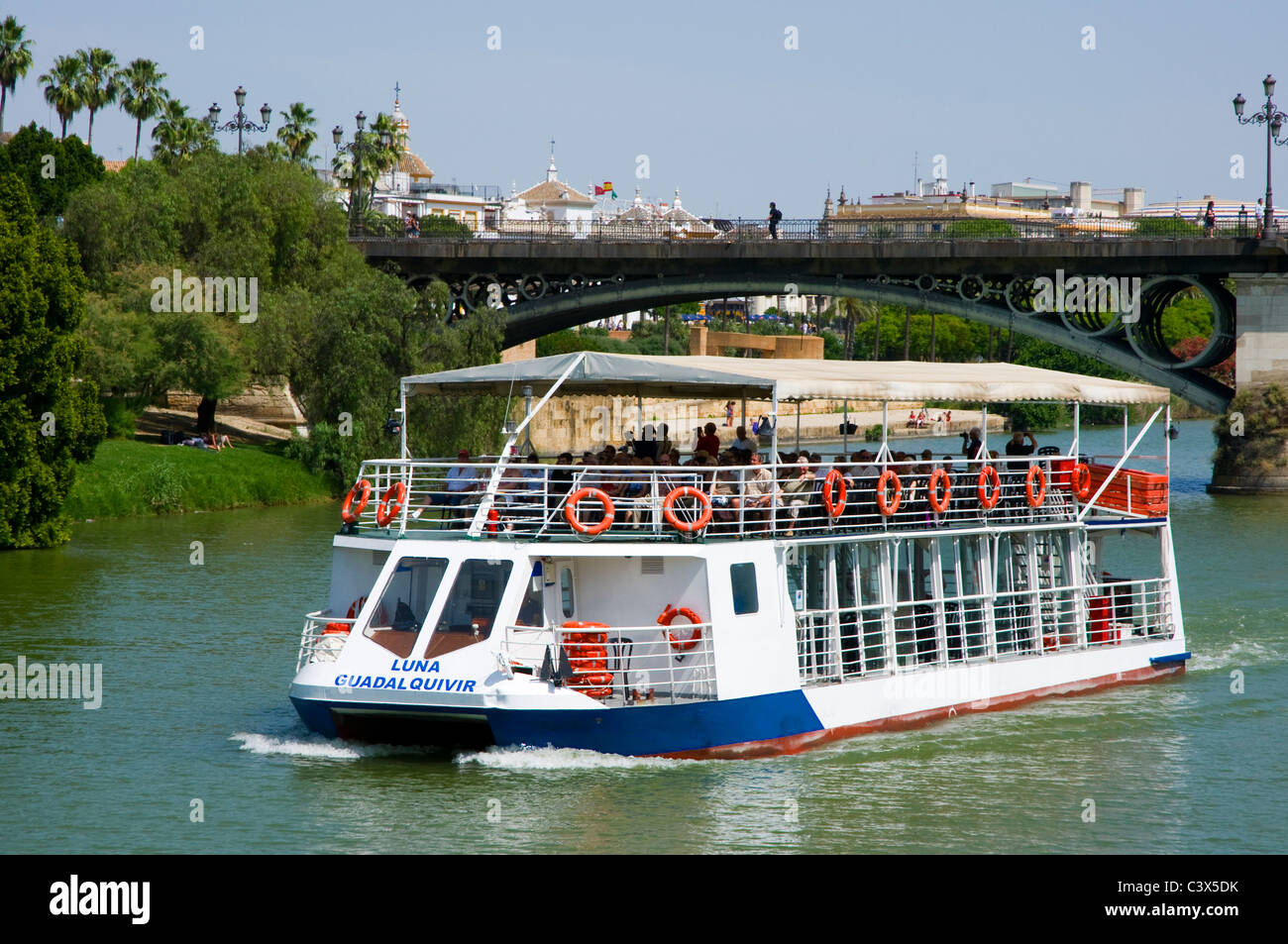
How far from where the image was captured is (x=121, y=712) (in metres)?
22.8

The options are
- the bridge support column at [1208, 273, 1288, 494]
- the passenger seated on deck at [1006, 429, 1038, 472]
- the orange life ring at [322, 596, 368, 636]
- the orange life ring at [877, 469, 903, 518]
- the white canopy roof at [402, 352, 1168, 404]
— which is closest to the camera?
the orange life ring at [322, 596, 368, 636]

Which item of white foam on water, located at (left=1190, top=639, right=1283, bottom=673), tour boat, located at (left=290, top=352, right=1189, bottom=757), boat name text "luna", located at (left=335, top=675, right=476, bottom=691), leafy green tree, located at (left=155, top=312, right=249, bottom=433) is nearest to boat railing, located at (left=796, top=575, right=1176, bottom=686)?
tour boat, located at (left=290, top=352, right=1189, bottom=757)

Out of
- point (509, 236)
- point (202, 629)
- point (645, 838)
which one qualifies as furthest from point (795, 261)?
point (645, 838)

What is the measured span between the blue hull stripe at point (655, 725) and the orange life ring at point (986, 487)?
4174 millimetres

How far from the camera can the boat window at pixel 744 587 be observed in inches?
757

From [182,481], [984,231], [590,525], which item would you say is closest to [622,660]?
[590,525]

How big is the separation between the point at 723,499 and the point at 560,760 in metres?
3.60

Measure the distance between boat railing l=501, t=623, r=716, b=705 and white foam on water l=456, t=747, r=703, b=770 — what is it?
62cm

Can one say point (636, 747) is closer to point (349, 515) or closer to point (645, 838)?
point (645, 838)

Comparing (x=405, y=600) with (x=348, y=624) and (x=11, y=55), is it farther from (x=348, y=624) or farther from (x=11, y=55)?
(x=11, y=55)

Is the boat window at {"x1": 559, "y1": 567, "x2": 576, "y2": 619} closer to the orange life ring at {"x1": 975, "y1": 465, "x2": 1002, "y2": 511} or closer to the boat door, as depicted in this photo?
the boat door

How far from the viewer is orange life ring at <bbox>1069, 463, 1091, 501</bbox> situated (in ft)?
79.3

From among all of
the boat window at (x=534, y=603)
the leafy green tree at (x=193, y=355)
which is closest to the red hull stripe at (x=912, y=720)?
the boat window at (x=534, y=603)

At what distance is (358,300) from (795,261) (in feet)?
50.9
